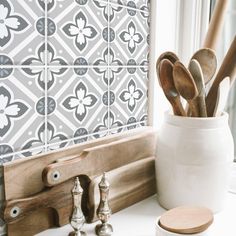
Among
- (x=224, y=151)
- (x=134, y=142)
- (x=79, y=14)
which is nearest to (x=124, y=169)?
(x=134, y=142)

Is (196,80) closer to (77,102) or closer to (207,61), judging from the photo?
(207,61)

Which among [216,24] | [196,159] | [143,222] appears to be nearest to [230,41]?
[216,24]

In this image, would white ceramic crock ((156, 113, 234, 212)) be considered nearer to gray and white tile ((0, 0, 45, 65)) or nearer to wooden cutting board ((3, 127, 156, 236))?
wooden cutting board ((3, 127, 156, 236))

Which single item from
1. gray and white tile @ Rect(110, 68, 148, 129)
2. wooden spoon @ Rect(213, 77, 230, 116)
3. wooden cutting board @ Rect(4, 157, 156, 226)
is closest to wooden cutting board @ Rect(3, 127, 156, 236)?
wooden cutting board @ Rect(4, 157, 156, 226)

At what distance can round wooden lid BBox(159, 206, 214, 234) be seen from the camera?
52 cm

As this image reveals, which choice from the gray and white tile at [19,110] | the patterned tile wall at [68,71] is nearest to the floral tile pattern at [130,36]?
the patterned tile wall at [68,71]

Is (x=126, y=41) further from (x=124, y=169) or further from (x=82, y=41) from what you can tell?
(x=124, y=169)

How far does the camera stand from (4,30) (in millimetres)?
514

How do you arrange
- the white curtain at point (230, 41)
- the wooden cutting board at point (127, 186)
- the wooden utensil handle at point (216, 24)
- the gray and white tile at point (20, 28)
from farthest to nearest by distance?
1. the white curtain at point (230, 41)
2. the wooden utensil handle at point (216, 24)
3. the wooden cutting board at point (127, 186)
4. the gray and white tile at point (20, 28)

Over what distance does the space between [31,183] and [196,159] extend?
0.95 feet

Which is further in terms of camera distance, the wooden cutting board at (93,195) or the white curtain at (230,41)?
the white curtain at (230,41)

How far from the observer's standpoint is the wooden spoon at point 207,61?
644 mm

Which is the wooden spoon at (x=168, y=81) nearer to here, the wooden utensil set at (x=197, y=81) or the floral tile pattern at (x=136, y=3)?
the wooden utensil set at (x=197, y=81)

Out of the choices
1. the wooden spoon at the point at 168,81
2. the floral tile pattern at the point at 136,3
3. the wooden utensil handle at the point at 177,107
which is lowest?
the wooden utensil handle at the point at 177,107
